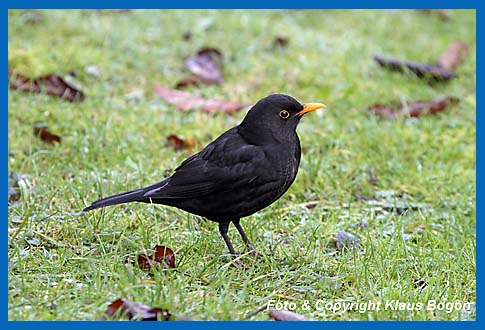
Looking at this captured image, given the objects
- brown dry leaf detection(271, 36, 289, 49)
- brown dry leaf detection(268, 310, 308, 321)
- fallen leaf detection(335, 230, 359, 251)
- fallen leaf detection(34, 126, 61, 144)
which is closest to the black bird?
fallen leaf detection(335, 230, 359, 251)

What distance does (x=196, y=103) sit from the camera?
22.6ft

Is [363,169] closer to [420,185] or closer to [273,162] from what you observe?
[420,185]

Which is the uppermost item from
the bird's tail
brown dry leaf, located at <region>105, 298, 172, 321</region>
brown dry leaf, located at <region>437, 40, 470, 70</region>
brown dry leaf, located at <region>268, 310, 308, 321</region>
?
brown dry leaf, located at <region>437, 40, 470, 70</region>

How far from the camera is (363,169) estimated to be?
19.7ft

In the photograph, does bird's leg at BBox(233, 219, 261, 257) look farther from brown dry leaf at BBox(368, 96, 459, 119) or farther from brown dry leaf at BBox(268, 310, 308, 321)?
brown dry leaf at BBox(368, 96, 459, 119)

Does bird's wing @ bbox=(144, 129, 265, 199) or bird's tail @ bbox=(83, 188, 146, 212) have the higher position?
bird's wing @ bbox=(144, 129, 265, 199)

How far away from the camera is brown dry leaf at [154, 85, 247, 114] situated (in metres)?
6.80

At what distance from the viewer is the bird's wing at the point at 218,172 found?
172 inches

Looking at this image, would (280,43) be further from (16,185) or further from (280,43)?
(16,185)

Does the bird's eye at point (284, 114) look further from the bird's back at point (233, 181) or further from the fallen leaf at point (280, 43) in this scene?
the fallen leaf at point (280, 43)

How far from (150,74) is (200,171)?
3169mm

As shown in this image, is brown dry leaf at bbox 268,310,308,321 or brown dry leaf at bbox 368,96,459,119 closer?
brown dry leaf at bbox 268,310,308,321

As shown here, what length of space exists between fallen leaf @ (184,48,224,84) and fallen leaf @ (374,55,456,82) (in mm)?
1514

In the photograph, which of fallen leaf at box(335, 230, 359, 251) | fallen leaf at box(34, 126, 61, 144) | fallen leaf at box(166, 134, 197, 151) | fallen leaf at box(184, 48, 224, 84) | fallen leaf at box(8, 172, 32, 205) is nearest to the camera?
fallen leaf at box(335, 230, 359, 251)
